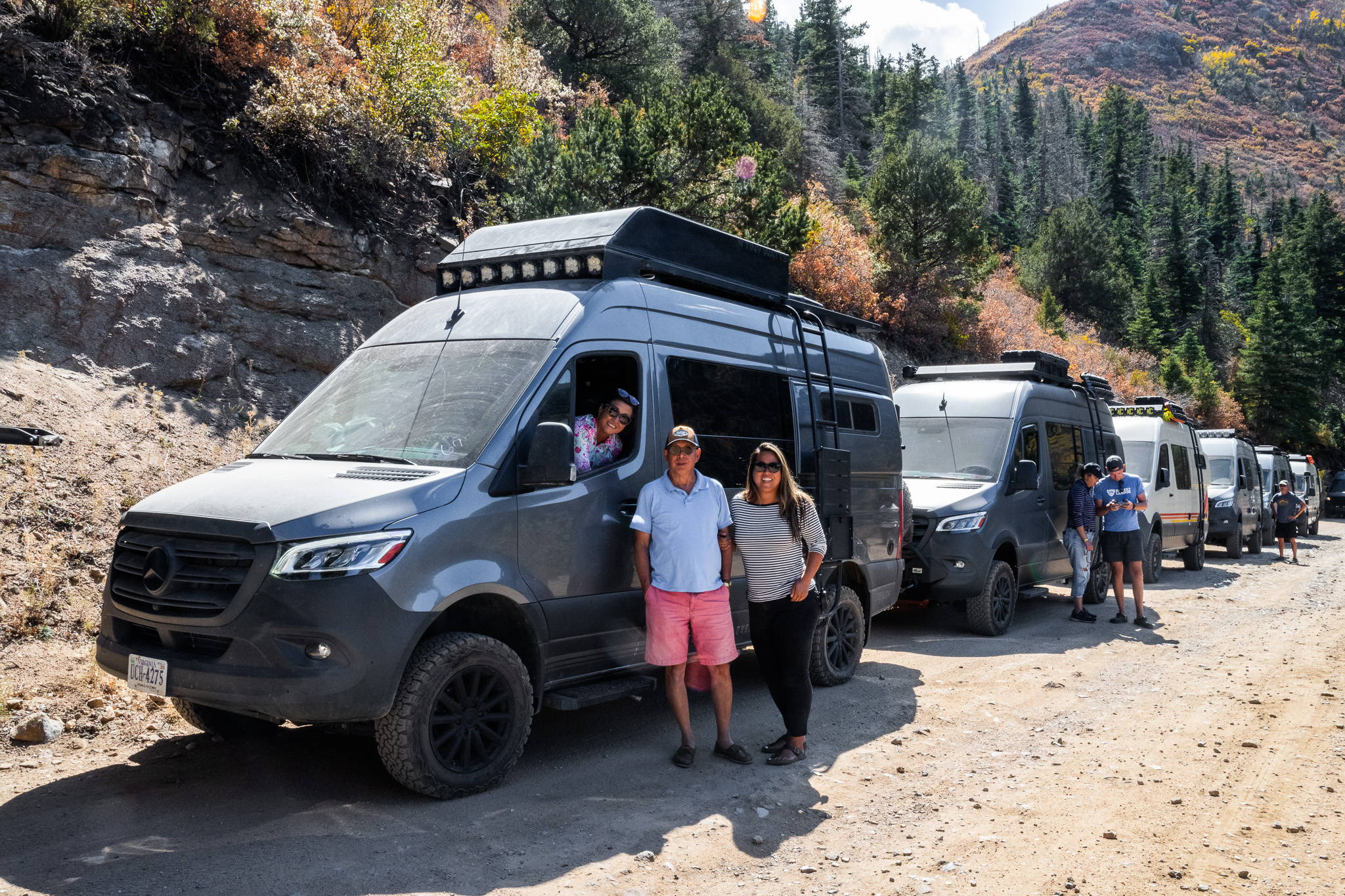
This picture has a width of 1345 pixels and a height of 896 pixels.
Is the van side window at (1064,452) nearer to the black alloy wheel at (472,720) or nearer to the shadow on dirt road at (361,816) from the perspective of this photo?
the shadow on dirt road at (361,816)

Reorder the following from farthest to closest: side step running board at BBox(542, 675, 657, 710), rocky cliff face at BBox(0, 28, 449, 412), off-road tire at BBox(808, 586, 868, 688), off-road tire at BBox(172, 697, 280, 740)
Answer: rocky cliff face at BBox(0, 28, 449, 412)
off-road tire at BBox(808, 586, 868, 688)
off-road tire at BBox(172, 697, 280, 740)
side step running board at BBox(542, 675, 657, 710)

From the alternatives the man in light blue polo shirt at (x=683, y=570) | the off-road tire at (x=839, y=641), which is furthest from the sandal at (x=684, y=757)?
the off-road tire at (x=839, y=641)

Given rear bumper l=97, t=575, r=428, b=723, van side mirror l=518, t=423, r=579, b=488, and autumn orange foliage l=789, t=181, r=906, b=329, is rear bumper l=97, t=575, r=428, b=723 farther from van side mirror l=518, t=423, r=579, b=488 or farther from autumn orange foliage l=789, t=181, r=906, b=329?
autumn orange foliage l=789, t=181, r=906, b=329

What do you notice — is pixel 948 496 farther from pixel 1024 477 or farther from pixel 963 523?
pixel 1024 477

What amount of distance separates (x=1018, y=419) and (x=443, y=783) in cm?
795

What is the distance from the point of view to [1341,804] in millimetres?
5078

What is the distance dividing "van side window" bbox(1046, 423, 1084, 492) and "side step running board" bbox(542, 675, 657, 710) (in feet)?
24.0

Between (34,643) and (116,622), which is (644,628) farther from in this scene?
(34,643)

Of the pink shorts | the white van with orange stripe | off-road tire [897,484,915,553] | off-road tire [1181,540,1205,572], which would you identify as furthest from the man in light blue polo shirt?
off-road tire [1181,540,1205,572]

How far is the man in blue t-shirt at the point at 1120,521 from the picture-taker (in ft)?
37.4

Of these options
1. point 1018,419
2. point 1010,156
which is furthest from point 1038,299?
point 1010,156

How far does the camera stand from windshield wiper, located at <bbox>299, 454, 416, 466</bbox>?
5.06 m

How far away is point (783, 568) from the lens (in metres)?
5.79

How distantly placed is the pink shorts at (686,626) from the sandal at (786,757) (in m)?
0.63
